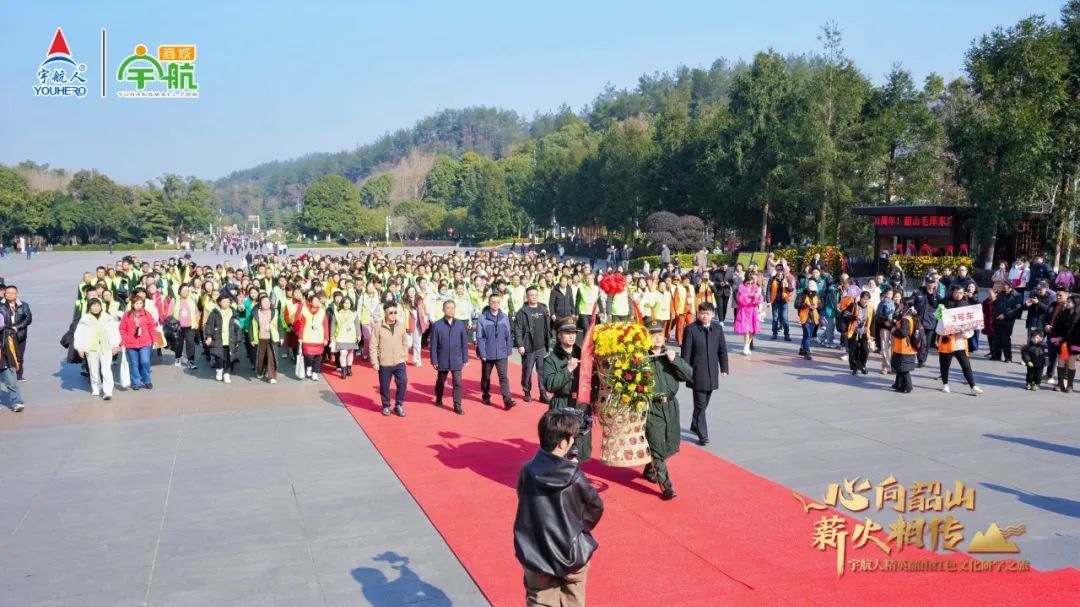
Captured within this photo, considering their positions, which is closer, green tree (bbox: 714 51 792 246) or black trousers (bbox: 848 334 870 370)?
black trousers (bbox: 848 334 870 370)

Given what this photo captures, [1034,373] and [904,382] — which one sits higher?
[1034,373]

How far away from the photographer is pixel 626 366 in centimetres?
744

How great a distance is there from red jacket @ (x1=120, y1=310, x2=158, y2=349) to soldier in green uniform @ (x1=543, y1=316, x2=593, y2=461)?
7902 millimetres

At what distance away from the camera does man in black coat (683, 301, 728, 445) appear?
9.49 meters

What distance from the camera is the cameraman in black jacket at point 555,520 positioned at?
4.19 meters

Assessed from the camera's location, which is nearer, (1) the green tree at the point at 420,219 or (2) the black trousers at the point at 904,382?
(2) the black trousers at the point at 904,382

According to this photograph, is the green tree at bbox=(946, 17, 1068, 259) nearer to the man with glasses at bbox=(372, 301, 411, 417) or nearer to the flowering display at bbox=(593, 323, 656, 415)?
the man with glasses at bbox=(372, 301, 411, 417)

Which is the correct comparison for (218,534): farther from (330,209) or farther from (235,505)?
(330,209)

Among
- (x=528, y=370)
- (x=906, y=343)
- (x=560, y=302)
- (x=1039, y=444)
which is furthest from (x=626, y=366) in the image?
(x=560, y=302)

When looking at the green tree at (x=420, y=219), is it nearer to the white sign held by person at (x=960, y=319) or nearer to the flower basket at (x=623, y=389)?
the white sign held by person at (x=960, y=319)

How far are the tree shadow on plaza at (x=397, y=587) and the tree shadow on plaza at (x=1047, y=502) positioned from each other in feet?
17.6

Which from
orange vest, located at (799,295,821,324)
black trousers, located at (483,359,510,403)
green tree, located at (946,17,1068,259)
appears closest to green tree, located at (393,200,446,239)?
green tree, located at (946,17,1068,259)

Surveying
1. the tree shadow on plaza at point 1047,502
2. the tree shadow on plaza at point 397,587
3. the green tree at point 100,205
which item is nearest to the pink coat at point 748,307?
the tree shadow on plaza at point 1047,502

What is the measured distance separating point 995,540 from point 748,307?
944 cm
